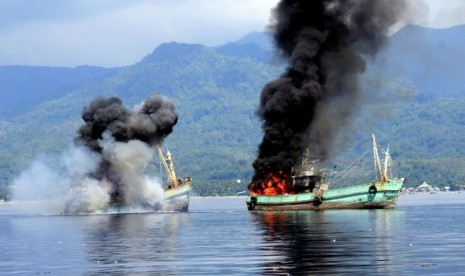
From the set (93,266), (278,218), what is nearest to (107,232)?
(278,218)

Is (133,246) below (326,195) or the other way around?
below

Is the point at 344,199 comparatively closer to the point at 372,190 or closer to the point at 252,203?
the point at 372,190

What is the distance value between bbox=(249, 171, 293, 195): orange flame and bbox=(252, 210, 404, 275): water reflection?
24.2 meters

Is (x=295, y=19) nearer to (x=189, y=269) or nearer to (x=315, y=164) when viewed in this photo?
(x=315, y=164)

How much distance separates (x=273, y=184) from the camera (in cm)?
17850

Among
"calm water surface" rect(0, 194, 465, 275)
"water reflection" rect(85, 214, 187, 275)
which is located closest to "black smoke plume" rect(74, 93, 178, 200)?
"water reflection" rect(85, 214, 187, 275)

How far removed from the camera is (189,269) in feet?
250

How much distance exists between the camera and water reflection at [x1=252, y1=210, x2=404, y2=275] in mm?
74375

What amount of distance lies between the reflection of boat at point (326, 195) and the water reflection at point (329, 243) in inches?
676

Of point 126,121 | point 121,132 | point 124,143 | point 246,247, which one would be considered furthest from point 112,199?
point 246,247

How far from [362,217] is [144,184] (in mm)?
55490

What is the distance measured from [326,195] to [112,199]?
40.8 meters

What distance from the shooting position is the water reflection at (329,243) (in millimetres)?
74375

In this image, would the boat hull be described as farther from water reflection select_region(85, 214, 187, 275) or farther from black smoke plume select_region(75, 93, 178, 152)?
water reflection select_region(85, 214, 187, 275)
